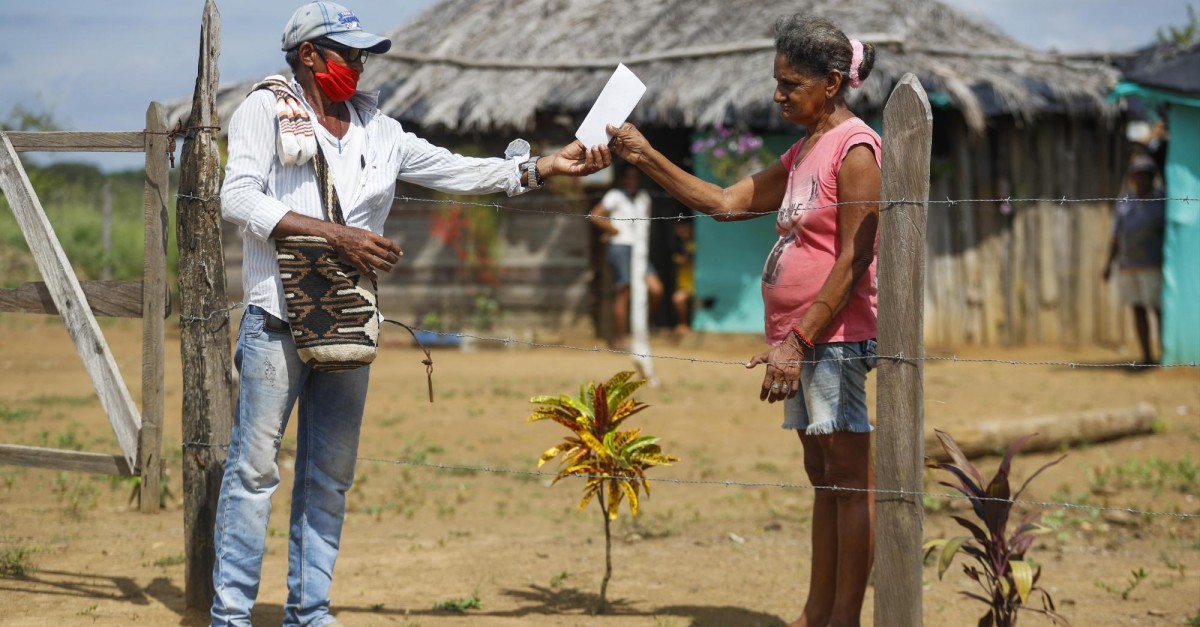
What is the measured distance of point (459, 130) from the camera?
14.1 meters

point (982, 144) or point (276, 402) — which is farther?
point (982, 144)

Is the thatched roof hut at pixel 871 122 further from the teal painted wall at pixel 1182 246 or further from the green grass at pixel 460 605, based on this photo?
the green grass at pixel 460 605

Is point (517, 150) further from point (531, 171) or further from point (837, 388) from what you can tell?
point (837, 388)

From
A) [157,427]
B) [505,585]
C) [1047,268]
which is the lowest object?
[505,585]

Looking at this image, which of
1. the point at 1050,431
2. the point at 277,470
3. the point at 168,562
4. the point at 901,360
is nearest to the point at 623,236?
the point at 1050,431

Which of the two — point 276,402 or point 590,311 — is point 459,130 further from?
point 276,402

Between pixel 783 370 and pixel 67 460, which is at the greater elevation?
pixel 783 370

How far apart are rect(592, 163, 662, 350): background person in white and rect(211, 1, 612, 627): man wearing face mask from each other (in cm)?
690

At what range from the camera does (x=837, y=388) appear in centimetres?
392

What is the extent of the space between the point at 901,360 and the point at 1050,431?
188 inches

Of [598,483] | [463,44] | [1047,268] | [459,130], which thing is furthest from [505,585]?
[463,44]

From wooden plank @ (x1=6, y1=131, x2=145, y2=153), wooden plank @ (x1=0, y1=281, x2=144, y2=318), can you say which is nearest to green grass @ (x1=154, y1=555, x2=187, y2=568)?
wooden plank @ (x1=0, y1=281, x2=144, y2=318)

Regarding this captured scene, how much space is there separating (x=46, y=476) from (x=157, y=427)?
3040mm

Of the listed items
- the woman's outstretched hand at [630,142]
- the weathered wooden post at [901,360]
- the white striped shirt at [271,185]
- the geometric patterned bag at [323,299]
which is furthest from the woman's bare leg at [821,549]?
the white striped shirt at [271,185]
